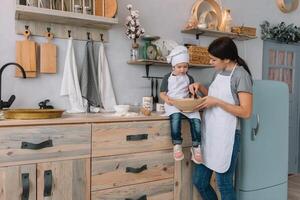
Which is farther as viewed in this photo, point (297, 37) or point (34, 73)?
point (297, 37)

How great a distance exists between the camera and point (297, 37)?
383 centimetres

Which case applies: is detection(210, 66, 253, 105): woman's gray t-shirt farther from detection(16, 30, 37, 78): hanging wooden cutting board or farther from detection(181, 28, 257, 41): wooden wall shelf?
detection(16, 30, 37, 78): hanging wooden cutting board

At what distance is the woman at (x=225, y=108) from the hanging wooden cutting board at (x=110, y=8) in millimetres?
812

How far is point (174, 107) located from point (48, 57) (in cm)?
99

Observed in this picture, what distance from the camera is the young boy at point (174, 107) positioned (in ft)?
7.30

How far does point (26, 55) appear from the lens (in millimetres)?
2215

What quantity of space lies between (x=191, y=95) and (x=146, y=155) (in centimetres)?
57

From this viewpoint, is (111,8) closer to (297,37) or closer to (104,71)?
(104,71)

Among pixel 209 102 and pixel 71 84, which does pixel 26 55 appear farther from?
pixel 209 102

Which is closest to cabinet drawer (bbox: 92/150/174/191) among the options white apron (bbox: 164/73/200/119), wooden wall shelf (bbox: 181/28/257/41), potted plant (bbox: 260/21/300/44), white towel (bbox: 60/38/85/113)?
white apron (bbox: 164/73/200/119)

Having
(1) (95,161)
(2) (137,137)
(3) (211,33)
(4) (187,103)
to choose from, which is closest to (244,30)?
(3) (211,33)

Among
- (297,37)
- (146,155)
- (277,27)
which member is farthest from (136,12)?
(297,37)

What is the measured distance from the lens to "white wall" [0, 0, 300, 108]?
222 cm

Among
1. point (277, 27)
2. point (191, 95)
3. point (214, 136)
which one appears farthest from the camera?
point (277, 27)
